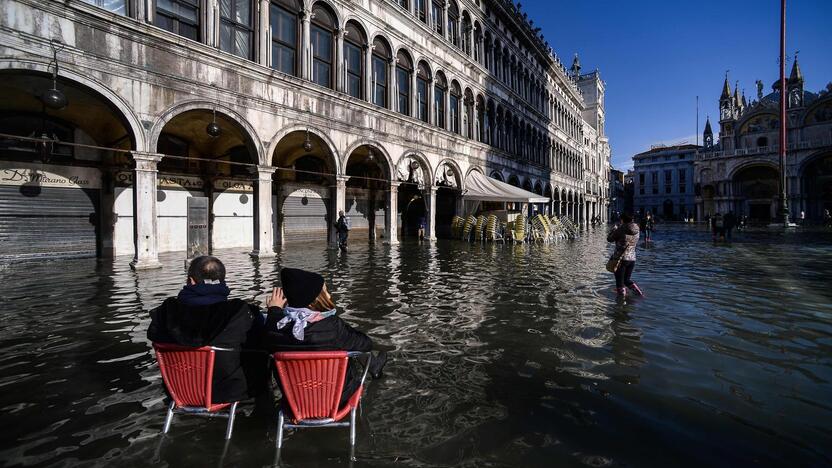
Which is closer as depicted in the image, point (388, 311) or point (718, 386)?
point (718, 386)

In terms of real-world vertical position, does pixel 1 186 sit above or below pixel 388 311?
above

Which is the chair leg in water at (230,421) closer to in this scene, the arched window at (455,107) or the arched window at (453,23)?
the arched window at (455,107)

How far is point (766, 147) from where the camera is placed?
55.9 metres

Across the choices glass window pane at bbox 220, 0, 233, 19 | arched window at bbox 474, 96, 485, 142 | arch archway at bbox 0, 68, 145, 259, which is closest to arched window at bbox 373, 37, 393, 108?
glass window pane at bbox 220, 0, 233, 19

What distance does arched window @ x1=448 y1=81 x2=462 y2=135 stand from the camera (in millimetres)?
22781

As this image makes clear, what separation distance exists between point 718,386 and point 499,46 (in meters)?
27.7

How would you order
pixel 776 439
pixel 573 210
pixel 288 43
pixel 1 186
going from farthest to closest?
pixel 573 210, pixel 288 43, pixel 1 186, pixel 776 439

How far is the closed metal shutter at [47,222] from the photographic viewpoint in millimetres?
11078

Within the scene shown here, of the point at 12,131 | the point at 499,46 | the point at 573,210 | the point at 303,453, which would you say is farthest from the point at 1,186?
the point at 573,210

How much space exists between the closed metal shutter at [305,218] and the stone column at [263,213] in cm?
462

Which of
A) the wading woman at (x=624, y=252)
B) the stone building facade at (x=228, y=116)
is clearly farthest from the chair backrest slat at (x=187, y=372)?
the stone building facade at (x=228, y=116)

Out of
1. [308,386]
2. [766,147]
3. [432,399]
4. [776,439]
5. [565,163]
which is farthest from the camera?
[766,147]

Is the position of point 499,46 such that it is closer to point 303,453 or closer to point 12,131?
point 12,131

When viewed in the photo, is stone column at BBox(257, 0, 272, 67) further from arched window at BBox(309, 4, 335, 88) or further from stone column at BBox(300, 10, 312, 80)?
arched window at BBox(309, 4, 335, 88)
